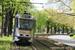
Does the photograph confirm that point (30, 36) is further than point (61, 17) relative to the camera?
No

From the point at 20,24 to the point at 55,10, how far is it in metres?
15.1

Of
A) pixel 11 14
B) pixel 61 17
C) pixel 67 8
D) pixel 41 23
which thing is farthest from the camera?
pixel 41 23

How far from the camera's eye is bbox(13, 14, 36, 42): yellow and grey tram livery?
15984 millimetres

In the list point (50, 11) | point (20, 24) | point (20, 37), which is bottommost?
point (20, 37)

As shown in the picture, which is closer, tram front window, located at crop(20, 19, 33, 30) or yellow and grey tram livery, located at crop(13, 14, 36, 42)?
yellow and grey tram livery, located at crop(13, 14, 36, 42)

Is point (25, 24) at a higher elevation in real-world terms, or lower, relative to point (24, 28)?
higher

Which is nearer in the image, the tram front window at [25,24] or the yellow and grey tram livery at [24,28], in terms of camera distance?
the yellow and grey tram livery at [24,28]

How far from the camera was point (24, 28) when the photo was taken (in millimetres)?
16141

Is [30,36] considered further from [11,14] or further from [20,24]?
[11,14]

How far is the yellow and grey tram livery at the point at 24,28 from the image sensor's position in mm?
15984

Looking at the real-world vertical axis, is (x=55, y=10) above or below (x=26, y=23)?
above

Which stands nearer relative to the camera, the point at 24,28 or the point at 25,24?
the point at 24,28

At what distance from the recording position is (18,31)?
16.1 metres

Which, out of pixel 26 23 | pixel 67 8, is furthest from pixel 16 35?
pixel 67 8
